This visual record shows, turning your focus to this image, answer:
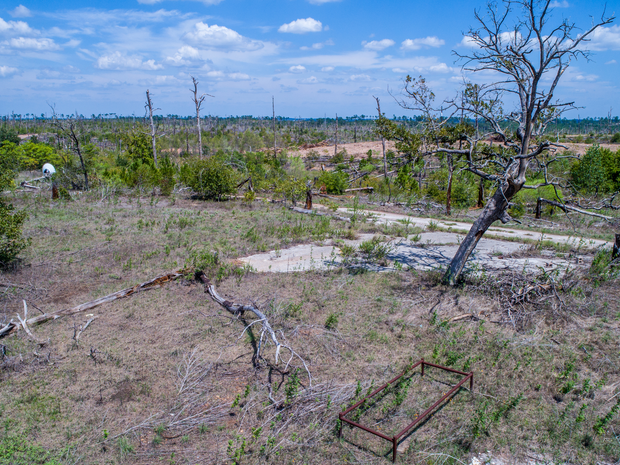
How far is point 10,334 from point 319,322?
14.4ft

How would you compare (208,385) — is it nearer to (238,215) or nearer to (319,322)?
(319,322)

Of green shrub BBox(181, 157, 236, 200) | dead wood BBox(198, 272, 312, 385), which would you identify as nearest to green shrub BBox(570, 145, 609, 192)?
green shrub BBox(181, 157, 236, 200)

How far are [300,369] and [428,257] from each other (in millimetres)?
5503

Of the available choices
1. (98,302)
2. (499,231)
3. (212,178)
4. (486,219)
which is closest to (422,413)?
(486,219)

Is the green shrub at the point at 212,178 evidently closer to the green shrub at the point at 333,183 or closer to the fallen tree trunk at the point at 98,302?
the green shrub at the point at 333,183

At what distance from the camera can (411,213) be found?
16625 mm

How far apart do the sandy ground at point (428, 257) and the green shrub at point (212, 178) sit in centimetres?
854

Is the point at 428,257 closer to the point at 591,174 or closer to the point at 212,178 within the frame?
the point at 212,178

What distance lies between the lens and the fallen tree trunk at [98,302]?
5.75 m

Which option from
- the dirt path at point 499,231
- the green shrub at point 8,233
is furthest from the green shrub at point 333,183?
the green shrub at point 8,233

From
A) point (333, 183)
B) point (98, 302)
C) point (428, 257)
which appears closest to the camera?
point (98, 302)

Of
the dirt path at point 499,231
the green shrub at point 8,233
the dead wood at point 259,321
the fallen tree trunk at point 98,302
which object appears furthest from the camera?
the dirt path at point 499,231

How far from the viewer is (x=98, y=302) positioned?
6.69 metres

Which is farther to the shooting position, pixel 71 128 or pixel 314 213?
pixel 71 128
